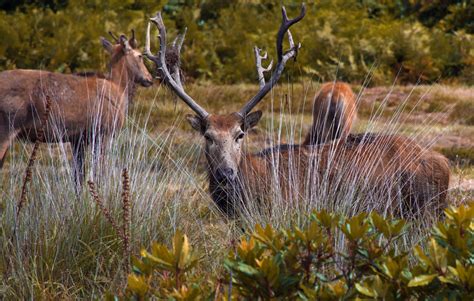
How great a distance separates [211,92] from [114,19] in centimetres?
347

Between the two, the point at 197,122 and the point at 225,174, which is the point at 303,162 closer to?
the point at 225,174

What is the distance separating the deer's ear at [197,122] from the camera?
7.62m

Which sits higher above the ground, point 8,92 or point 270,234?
point 270,234

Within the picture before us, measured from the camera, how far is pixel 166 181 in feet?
21.6

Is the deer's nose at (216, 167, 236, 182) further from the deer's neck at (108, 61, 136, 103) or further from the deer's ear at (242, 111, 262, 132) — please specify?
the deer's neck at (108, 61, 136, 103)

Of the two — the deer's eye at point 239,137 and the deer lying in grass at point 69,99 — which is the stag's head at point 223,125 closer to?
the deer's eye at point 239,137

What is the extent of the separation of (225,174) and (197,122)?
0.76 metres

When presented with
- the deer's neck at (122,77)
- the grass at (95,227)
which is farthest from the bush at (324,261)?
the deer's neck at (122,77)

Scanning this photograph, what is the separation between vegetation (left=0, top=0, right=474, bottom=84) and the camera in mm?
16641

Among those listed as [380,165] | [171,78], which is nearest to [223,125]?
[171,78]

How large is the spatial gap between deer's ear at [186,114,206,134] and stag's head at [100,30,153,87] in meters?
3.51

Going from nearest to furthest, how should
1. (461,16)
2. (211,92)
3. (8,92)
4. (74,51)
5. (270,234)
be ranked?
(270,234), (8,92), (211,92), (74,51), (461,16)

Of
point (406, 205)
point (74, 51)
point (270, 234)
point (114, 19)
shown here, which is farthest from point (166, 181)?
point (114, 19)

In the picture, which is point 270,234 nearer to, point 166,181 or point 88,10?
point 166,181
